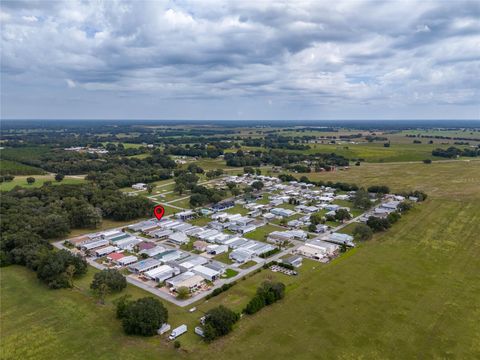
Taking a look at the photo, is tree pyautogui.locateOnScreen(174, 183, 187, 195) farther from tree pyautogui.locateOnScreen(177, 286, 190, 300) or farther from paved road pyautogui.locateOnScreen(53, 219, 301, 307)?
tree pyautogui.locateOnScreen(177, 286, 190, 300)

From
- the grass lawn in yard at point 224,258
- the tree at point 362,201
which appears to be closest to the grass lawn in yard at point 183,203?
the grass lawn in yard at point 224,258

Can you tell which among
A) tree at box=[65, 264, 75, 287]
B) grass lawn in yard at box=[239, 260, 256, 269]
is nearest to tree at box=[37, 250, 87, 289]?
tree at box=[65, 264, 75, 287]

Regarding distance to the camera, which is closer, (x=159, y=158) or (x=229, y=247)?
(x=229, y=247)

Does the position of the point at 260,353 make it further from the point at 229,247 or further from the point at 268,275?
the point at 229,247

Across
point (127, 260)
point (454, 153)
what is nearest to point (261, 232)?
point (127, 260)

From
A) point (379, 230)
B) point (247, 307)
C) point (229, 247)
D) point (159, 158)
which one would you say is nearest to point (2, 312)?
point (247, 307)

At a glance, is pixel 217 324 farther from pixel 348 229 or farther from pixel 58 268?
pixel 348 229
